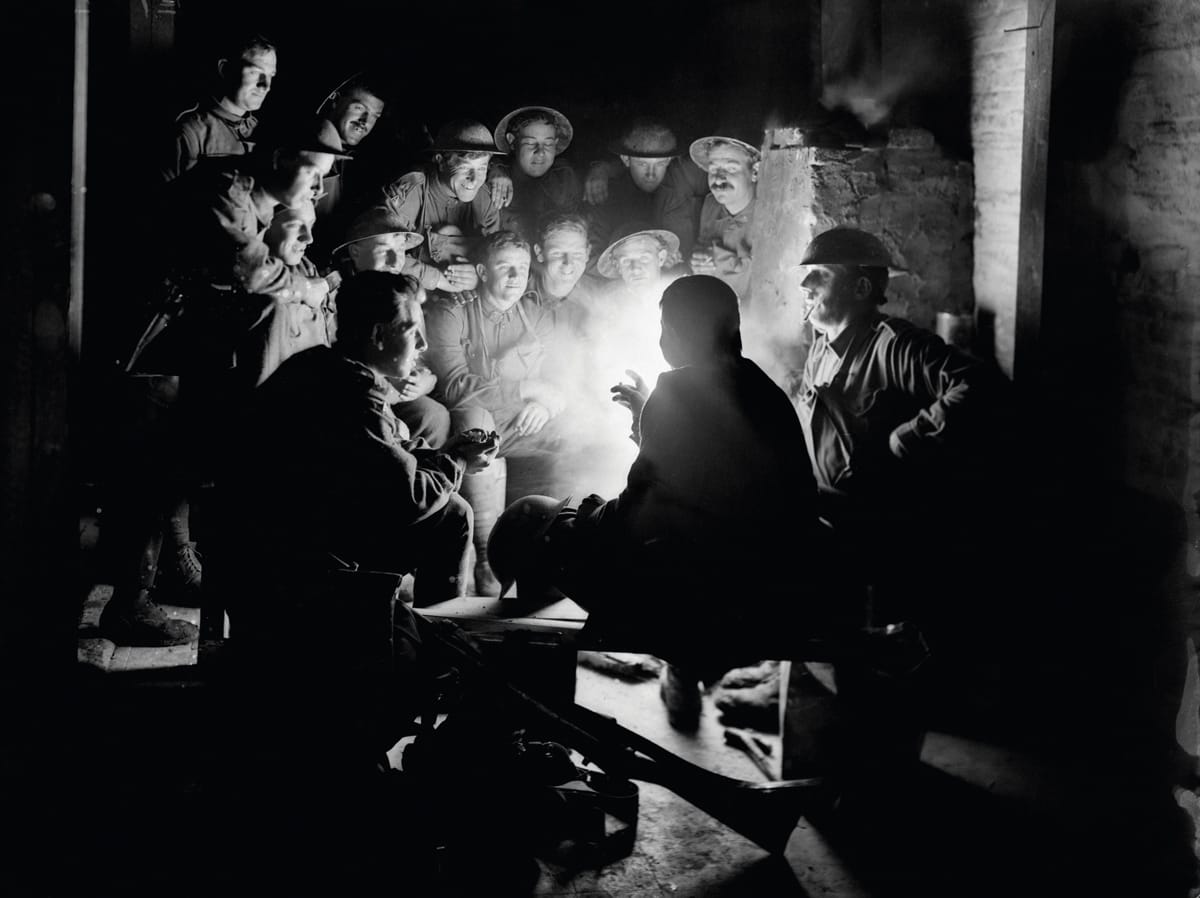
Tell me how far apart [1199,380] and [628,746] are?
10.7 ft

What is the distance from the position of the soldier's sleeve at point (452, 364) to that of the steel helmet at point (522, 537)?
10.6 feet

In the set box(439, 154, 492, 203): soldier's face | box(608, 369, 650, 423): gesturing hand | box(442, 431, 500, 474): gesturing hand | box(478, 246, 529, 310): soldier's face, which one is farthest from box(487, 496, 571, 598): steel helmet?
box(439, 154, 492, 203): soldier's face

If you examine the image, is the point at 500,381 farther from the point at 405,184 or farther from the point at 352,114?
the point at 352,114

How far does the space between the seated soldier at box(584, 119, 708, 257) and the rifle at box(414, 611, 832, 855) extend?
5470 millimetres

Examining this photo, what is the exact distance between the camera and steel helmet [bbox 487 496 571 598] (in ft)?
20.4

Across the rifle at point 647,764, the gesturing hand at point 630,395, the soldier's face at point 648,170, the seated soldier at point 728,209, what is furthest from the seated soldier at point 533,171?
the rifle at point 647,764

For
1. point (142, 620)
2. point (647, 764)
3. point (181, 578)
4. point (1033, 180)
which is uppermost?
point (1033, 180)

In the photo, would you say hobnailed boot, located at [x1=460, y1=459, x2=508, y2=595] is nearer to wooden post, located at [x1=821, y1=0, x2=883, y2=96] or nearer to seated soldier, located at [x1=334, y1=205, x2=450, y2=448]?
seated soldier, located at [x1=334, y1=205, x2=450, y2=448]

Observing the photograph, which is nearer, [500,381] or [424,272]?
[424,272]

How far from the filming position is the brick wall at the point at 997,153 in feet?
25.9

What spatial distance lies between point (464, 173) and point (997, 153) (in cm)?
405

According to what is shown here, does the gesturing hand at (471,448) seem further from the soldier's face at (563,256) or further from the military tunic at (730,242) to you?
the military tunic at (730,242)

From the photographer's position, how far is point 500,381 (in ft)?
32.0

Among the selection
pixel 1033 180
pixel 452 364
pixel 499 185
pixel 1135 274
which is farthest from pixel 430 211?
pixel 1135 274
